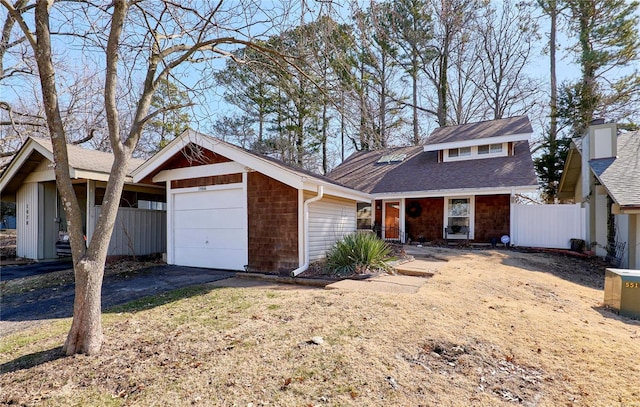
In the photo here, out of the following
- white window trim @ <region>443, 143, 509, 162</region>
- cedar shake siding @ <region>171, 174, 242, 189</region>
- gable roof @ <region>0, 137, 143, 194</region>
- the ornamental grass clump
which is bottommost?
the ornamental grass clump

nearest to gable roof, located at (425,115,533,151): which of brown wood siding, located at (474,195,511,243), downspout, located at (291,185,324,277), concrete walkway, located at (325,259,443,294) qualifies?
brown wood siding, located at (474,195,511,243)

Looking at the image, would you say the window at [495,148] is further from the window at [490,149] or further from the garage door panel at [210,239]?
the garage door panel at [210,239]

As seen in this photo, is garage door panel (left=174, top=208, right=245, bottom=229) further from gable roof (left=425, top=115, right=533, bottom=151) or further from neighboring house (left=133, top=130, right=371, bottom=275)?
gable roof (left=425, top=115, right=533, bottom=151)

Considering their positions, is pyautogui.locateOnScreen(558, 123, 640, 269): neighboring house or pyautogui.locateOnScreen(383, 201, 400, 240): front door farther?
pyautogui.locateOnScreen(383, 201, 400, 240): front door

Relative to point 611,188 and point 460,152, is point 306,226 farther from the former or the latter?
point 460,152

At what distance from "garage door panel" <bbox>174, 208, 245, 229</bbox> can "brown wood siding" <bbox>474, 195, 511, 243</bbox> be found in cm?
972

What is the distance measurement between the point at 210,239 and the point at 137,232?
3444mm

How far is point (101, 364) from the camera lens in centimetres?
328

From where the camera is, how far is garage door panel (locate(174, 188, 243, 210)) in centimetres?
859

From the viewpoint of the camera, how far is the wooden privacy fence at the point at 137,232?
10.1m

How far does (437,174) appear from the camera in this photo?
1474 cm

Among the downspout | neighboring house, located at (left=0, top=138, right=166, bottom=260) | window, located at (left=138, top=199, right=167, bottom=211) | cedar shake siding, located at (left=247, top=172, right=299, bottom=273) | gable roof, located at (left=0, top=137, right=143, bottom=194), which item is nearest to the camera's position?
the downspout

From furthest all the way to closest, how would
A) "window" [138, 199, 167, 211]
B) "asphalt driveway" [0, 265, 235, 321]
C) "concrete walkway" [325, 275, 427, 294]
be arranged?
"window" [138, 199, 167, 211] → "concrete walkway" [325, 275, 427, 294] → "asphalt driveway" [0, 265, 235, 321]

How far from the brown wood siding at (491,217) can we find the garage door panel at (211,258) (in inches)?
380
